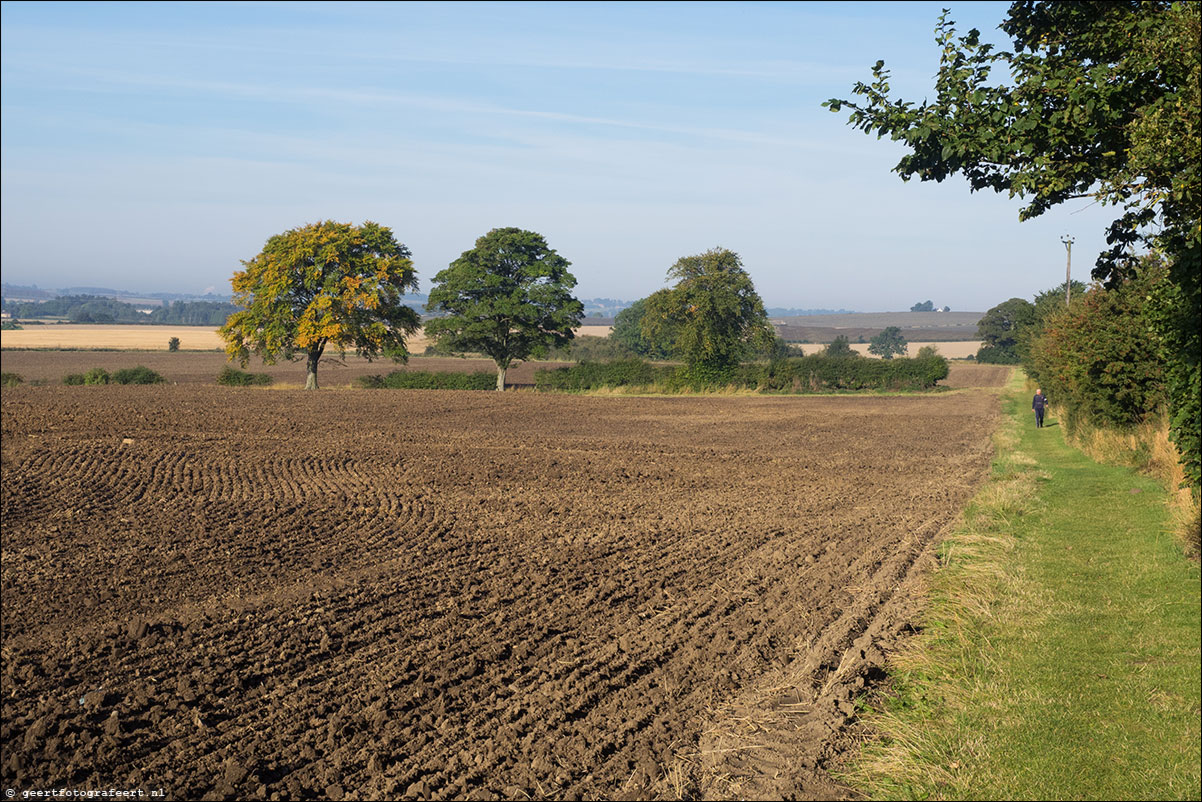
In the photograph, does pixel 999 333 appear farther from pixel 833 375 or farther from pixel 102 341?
pixel 102 341

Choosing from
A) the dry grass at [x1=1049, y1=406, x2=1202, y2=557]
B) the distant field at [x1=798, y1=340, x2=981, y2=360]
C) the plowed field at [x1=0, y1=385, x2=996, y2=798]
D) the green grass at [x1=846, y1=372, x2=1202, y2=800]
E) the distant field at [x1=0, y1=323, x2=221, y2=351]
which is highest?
the distant field at [x1=798, y1=340, x2=981, y2=360]

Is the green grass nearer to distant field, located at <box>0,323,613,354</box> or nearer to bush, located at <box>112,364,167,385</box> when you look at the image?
bush, located at <box>112,364,167,385</box>

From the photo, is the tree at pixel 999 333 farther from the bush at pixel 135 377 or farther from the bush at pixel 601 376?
the bush at pixel 135 377

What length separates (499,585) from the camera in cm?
1036

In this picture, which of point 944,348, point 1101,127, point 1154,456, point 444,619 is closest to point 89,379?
point 444,619

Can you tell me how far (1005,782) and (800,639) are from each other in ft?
11.3

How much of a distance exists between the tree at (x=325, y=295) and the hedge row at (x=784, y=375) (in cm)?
1043

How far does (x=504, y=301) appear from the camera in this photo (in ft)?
164

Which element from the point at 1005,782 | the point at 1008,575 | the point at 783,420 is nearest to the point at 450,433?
the point at 783,420

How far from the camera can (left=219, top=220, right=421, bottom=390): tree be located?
46.5m

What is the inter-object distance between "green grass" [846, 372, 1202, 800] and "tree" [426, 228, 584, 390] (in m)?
40.2

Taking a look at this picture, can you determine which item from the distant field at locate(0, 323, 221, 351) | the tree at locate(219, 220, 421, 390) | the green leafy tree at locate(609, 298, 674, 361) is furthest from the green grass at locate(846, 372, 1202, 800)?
the distant field at locate(0, 323, 221, 351)

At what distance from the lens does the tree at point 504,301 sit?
50.3 meters

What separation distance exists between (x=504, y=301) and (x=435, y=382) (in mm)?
6892
